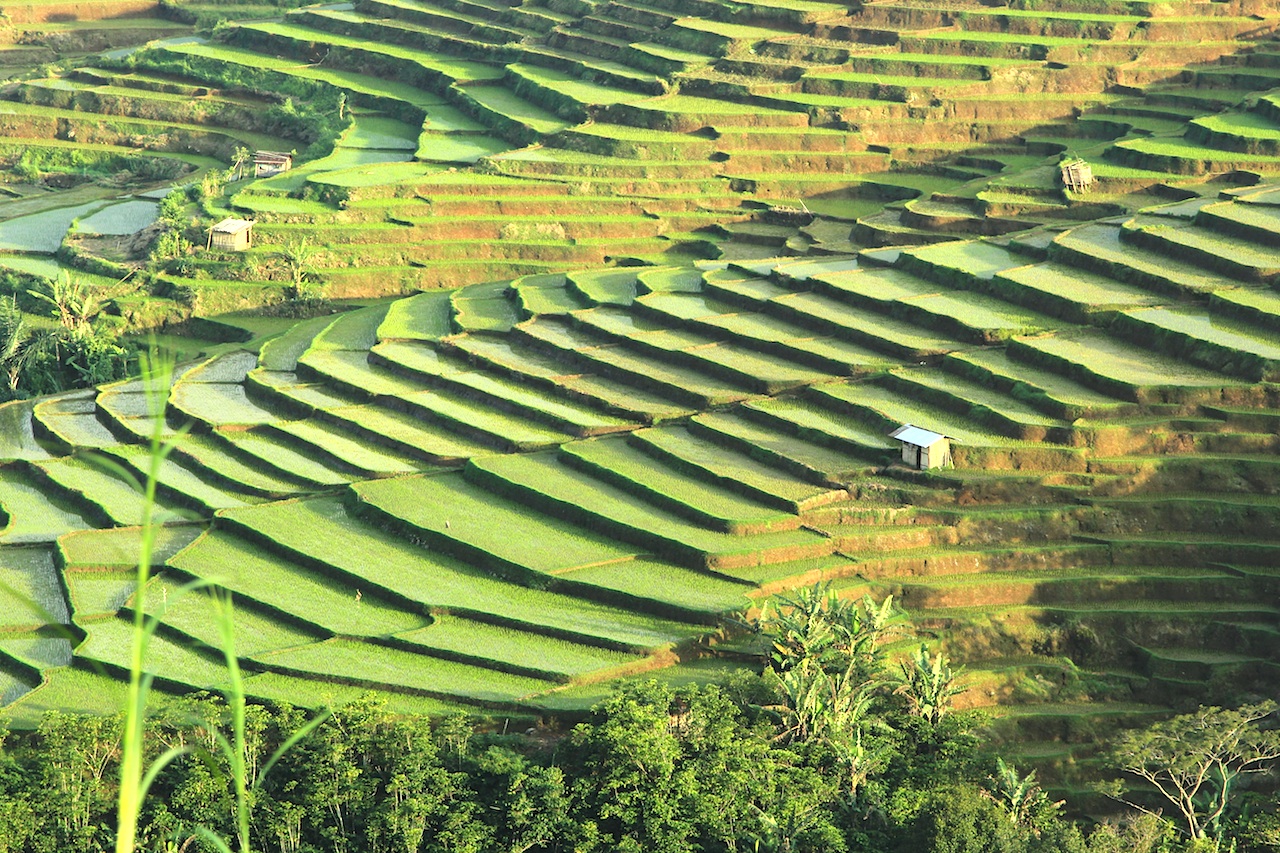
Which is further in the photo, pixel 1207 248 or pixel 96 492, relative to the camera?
pixel 1207 248

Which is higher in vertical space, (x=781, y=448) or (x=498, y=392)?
(x=781, y=448)

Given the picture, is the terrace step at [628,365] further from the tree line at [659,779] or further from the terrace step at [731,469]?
the tree line at [659,779]

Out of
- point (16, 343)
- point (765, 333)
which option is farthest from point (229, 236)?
point (765, 333)

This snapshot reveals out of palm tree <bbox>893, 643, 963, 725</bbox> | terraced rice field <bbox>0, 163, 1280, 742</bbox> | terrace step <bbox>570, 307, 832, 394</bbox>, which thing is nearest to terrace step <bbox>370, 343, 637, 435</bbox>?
terraced rice field <bbox>0, 163, 1280, 742</bbox>

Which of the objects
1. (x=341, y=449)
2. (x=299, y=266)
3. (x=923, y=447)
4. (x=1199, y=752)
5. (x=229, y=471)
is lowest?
(x=229, y=471)

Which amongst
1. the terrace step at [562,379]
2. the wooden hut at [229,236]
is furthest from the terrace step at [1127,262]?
the wooden hut at [229,236]

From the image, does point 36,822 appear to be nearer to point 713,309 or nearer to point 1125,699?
point 1125,699

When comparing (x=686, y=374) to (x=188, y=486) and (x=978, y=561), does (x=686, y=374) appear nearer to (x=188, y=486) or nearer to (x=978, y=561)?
(x=978, y=561)

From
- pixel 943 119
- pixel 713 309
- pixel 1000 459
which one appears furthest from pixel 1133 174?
pixel 1000 459
